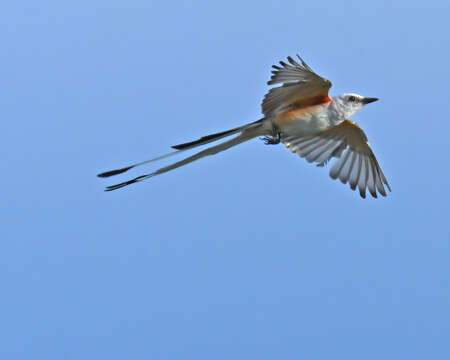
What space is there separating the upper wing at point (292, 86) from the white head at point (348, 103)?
0.51ft

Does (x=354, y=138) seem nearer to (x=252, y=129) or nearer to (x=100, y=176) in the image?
(x=252, y=129)

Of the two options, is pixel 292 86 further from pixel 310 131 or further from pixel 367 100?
pixel 367 100

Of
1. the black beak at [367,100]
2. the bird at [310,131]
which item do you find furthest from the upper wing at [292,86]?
the black beak at [367,100]

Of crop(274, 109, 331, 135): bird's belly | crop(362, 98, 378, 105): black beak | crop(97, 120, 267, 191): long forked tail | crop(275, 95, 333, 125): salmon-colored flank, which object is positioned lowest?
crop(97, 120, 267, 191): long forked tail

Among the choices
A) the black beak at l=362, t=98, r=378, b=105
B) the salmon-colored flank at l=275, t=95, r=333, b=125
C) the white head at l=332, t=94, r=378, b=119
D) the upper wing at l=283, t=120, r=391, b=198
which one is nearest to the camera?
the salmon-colored flank at l=275, t=95, r=333, b=125

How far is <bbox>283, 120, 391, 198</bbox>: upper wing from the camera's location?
23.2 feet

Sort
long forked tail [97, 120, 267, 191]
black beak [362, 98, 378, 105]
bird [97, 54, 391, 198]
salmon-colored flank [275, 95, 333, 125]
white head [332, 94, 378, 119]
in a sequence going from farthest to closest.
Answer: black beak [362, 98, 378, 105]
white head [332, 94, 378, 119]
salmon-colored flank [275, 95, 333, 125]
bird [97, 54, 391, 198]
long forked tail [97, 120, 267, 191]

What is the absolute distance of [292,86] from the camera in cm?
603

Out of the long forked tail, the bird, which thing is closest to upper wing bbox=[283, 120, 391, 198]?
the bird

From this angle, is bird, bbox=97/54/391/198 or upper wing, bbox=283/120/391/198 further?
upper wing, bbox=283/120/391/198

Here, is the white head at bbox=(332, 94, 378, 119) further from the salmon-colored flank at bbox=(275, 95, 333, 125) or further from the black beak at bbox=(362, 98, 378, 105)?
the salmon-colored flank at bbox=(275, 95, 333, 125)

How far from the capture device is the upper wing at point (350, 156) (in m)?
7.07

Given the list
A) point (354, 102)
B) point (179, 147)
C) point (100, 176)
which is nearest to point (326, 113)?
point (354, 102)

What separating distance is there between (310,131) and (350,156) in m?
1.03
